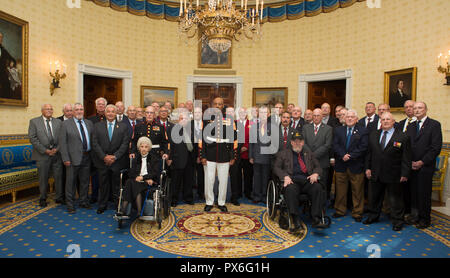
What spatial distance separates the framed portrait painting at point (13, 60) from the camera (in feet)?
20.3

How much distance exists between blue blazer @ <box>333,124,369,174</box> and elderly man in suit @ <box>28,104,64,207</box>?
4.71 metres

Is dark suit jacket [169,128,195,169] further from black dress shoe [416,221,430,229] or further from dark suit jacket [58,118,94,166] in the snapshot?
black dress shoe [416,221,430,229]

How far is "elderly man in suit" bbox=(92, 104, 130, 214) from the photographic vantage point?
4980 millimetres

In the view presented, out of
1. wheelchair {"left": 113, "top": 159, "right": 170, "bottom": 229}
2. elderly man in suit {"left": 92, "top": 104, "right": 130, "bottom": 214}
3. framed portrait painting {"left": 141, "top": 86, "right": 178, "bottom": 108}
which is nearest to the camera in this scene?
wheelchair {"left": 113, "top": 159, "right": 170, "bottom": 229}

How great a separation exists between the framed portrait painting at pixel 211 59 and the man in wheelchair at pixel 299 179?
578cm

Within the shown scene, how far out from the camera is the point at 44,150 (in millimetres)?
5184

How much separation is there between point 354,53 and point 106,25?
6.84m

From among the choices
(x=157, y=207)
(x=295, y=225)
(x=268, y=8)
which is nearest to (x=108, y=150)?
(x=157, y=207)

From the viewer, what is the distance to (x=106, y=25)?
8695 millimetres

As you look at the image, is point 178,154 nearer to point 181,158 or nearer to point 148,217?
point 181,158

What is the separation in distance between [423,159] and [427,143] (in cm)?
25

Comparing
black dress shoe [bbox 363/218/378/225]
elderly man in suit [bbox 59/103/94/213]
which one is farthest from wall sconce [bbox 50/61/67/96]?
black dress shoe [bbox 363/218/378/225]

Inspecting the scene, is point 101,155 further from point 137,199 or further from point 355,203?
point 355,203

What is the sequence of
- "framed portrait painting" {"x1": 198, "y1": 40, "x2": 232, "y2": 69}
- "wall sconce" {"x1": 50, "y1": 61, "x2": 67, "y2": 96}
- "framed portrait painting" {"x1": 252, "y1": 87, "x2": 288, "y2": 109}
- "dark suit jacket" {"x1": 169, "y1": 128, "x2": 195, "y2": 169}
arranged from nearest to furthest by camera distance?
"dark suit jacket" {"x1": 169, "y1": 128, "x2": 195, "y2": 169}, "wall sconce" {"x1": 50, "y1": 61, "x2": 67, "y2": 96}, "framed portrait painting" {"x1": 252, "y1": 87, "x2": 288, "y2": 109}, "framed portrait painting" {"x1": 198, "y1": 40, "x2": 232, "y2": 69}
